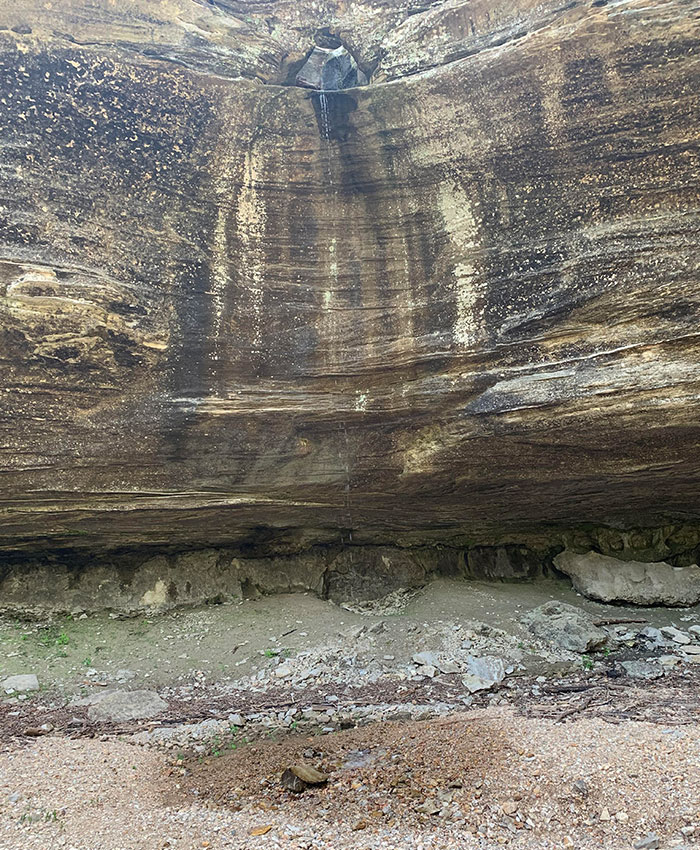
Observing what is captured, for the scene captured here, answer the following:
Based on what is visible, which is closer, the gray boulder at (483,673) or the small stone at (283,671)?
the gray boulder at (483,673)

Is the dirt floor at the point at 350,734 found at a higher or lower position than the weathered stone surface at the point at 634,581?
lower

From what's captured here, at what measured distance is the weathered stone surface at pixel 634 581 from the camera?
9.38m

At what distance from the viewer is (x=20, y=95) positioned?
6.69 meters

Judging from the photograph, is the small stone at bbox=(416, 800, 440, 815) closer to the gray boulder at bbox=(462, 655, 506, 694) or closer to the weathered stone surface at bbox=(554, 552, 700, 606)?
the gray boulder at bbox=(462, 655, 506, 694)

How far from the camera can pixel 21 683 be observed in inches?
291

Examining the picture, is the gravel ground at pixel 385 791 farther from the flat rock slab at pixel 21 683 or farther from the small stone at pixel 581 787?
the flat rock slab at pixel 21 683

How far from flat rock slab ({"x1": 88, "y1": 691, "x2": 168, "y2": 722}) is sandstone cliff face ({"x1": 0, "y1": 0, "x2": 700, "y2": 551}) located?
8.18ft

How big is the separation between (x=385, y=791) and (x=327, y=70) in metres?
9.28

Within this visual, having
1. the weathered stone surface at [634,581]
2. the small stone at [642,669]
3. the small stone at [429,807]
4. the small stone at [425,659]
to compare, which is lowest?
the small stone at [642,669]

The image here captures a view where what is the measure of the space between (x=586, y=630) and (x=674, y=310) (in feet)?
16.8

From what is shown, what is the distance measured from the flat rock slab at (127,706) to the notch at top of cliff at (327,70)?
9026 millimetres

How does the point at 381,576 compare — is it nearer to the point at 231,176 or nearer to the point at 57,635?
the point at 57,635

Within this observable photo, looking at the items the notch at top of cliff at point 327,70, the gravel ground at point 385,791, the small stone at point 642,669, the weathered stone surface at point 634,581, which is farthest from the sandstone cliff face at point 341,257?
the gravel ground at point 385,791

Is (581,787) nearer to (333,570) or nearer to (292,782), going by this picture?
(292,782)
